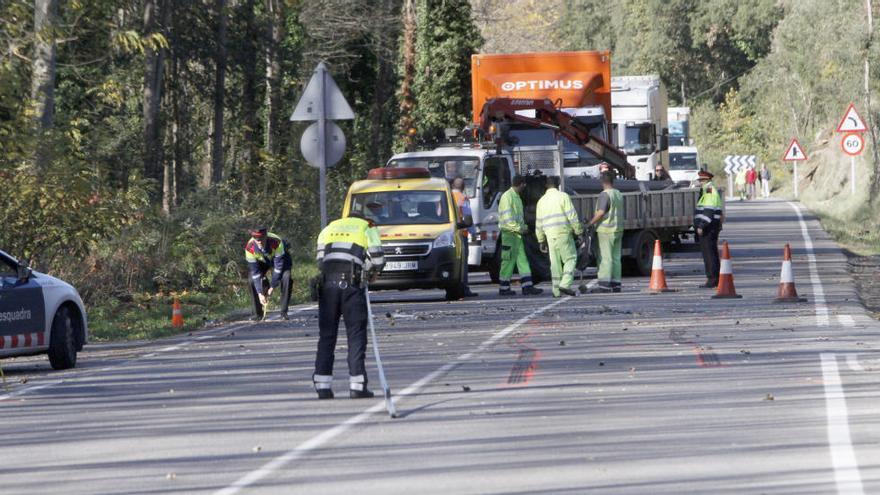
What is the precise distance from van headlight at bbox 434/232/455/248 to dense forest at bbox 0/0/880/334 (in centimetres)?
486

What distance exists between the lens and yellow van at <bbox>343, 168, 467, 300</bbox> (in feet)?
80.9

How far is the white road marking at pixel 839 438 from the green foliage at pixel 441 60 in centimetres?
3964

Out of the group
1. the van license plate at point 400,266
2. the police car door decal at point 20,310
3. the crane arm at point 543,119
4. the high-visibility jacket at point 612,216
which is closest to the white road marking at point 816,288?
the high-visibility jacket at point 612,216

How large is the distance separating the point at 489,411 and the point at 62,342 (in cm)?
627

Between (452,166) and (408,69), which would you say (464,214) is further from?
(408,69)

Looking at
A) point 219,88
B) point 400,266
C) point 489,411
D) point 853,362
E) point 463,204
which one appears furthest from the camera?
point 219,88

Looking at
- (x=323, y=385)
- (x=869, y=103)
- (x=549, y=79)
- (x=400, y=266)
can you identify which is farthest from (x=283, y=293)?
(x=869, y=103)

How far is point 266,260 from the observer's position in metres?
22.5

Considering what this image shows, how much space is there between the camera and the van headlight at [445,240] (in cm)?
2473

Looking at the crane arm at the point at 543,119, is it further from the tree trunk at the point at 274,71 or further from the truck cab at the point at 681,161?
the truck cab at the point at 681,161

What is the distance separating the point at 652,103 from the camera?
4159 centimetres

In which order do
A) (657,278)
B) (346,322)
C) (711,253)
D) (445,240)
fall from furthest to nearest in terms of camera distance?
1. (711,253)
2. (657,278)
3. (445,240)
4. (346,322)

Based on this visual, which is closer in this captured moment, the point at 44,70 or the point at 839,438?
the point at 839,438

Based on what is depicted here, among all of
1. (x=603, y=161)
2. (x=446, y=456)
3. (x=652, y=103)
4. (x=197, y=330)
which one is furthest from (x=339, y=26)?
(x=446, y=456)
